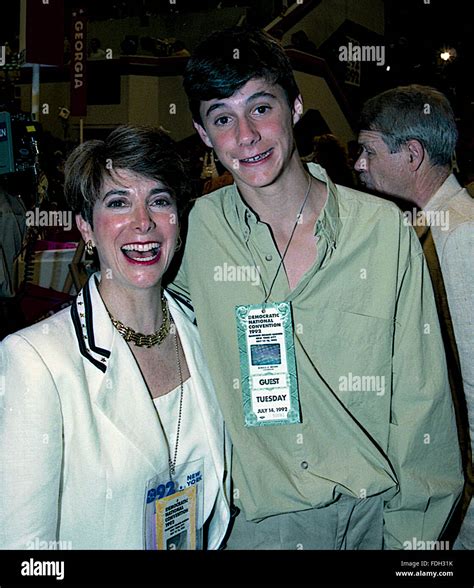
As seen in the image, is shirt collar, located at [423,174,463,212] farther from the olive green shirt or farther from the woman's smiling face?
the woman's smiling face

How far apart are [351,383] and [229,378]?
1.00 ft

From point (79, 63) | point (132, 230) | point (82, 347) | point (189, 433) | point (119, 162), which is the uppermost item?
point (79, 63)

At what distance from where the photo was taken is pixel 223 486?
1.60 metres

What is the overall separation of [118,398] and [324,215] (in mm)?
670

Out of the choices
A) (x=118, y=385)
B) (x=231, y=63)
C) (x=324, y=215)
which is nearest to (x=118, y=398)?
(x=118, y=385)

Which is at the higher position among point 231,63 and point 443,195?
point 231,63

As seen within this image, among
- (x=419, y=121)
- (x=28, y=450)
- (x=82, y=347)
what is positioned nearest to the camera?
(x=28, y=450)

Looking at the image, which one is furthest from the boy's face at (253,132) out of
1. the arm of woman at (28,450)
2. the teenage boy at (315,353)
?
the arm of woman at (28,450)

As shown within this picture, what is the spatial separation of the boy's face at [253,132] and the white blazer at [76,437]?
494 mm

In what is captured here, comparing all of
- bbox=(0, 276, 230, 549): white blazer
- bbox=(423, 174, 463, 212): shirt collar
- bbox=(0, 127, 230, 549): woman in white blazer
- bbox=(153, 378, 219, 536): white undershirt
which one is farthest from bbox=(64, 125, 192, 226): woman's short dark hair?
bbox=(423, 174, 463, 212): shirt collar

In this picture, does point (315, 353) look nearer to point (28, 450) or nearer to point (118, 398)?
point (118, 398)

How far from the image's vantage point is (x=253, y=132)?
1.63 meters
